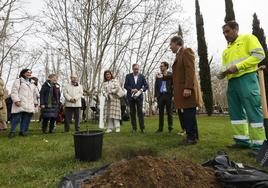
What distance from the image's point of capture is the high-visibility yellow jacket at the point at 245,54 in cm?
409

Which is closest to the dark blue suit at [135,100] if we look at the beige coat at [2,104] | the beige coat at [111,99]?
the beige coat at [111,99]

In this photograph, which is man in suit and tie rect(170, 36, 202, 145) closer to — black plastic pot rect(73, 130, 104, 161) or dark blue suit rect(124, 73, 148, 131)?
black plastic pot rect(73, 130, 104, 161)

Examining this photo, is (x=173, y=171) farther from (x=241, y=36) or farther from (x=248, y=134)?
(x=241, y=36)

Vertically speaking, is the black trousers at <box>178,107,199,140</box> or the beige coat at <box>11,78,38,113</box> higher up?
the beige coat at <box>11,78,38,113</box>

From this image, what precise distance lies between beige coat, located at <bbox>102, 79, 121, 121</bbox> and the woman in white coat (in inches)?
76.3

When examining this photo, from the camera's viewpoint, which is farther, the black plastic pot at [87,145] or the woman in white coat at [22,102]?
the woman in white coat at [22,102]

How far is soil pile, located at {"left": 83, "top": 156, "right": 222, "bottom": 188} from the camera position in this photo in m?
2.37

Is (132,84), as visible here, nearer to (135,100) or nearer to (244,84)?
(135,100)

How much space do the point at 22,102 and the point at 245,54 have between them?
5369 mm

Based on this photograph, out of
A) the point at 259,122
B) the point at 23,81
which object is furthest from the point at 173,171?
the point at 23,81

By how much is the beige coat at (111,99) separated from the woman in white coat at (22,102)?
1.94 m

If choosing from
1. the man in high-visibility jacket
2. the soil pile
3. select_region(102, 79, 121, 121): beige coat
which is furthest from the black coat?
the soil pile

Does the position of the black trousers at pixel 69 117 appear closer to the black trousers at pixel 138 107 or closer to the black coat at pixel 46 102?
the black coat at pixel 46 102

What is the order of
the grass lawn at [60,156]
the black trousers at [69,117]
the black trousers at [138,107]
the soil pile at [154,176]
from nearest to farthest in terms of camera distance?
the soil pile at [154,176], the grass lawn at [60,156], the black trousers at [138,107], the black trousers at [69,117]
